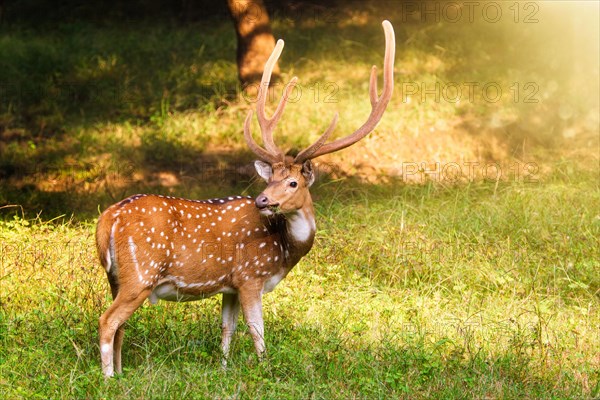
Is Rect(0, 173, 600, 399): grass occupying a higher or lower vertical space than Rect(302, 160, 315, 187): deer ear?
lower

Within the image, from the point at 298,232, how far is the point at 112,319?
1350 millimetres

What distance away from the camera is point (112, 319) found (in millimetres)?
5785

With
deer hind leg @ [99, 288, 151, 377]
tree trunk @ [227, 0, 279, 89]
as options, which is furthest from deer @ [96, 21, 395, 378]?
tree trunk @ [227, 0, 279, 89]

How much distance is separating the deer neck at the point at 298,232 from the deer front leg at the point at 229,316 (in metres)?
0.46

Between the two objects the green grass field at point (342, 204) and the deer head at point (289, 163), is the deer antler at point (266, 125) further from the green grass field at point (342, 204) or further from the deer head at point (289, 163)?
the green grass field at point (342, 204)

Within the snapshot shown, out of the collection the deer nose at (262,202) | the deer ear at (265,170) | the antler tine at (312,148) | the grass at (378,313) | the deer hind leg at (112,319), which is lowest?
the grass at (378,313)

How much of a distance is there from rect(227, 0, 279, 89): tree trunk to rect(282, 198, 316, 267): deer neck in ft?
20.6

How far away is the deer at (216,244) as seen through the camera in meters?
5.85

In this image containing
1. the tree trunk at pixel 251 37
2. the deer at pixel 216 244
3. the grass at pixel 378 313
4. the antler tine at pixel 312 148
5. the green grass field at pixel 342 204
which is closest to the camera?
the grass at pixel 378 313

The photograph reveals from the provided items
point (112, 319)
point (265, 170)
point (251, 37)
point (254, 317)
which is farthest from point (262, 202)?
point (251, 37)

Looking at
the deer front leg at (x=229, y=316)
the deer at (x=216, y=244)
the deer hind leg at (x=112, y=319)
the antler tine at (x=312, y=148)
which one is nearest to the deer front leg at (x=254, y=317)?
the deer at (x=216, y=244)

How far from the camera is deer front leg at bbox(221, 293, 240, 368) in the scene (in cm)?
643

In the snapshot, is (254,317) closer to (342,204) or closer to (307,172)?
(307,172)

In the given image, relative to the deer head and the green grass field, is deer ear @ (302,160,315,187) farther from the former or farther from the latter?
the green grass field
